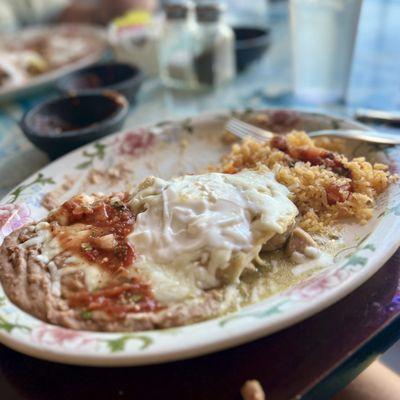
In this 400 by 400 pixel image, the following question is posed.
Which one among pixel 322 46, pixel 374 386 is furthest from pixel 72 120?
pixel 374 386

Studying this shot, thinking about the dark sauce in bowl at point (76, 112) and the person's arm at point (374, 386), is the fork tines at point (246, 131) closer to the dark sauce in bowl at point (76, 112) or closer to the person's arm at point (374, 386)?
the dark sauce in bowl at point (76, 112)

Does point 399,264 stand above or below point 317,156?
below

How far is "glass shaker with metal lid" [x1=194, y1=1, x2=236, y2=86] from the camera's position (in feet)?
7.36

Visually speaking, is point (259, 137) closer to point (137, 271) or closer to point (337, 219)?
point (337, 219)

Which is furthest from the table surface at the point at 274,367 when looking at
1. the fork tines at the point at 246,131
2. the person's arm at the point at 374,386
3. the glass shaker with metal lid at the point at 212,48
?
the glass shaker with metal lid at the point at 212,48

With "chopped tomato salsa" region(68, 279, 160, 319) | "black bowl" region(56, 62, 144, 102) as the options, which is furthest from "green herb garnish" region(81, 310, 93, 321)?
"black bowl" region(56, 62, 144, 102)

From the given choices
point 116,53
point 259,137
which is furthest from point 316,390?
point 116,53

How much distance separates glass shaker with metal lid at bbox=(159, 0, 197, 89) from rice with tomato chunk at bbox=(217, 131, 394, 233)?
3.60 ft

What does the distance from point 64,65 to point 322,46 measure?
1546 millimetres

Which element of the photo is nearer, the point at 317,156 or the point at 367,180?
the point at 367,180

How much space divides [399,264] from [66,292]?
0.82 metres

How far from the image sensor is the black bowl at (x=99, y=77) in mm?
2344

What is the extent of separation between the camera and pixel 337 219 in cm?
128

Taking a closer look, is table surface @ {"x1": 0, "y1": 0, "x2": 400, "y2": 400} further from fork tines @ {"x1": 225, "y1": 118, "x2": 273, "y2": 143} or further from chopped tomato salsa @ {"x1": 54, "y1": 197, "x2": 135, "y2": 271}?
fork tines @ {"x1": 225, "y1": 118, "x2": 273, "y2": 143}
